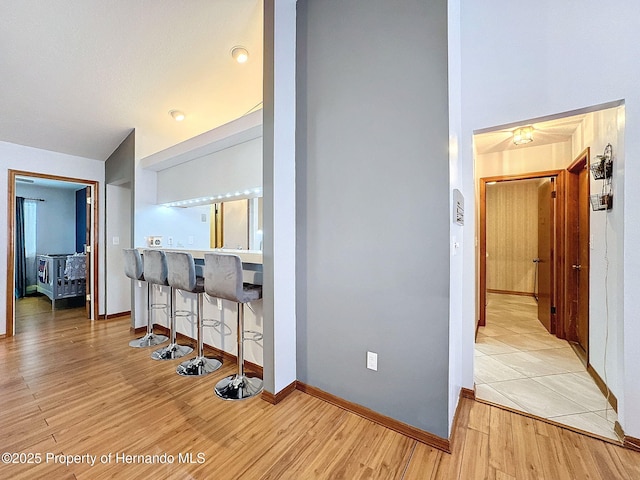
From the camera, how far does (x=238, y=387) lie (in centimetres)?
220

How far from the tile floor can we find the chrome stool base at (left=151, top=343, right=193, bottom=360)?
2.75 m

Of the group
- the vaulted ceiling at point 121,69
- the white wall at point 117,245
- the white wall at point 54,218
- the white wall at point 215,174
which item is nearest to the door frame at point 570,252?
the white wall at point 215,174

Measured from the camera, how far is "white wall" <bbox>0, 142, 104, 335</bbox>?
3477mm

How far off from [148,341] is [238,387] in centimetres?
167

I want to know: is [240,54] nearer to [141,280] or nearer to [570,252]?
[141,280]

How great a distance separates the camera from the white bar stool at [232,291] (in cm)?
207

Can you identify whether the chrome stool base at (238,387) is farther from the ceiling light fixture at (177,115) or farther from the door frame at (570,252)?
the door frame at (570,252)

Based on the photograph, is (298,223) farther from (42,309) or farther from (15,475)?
(42,309)

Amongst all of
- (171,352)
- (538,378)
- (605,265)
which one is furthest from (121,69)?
(538,378)

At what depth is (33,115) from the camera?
3.14 m

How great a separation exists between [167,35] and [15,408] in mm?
3162

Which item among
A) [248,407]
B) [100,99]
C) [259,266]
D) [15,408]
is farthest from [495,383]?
[100,99]

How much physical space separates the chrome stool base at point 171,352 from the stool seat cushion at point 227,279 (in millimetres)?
1108

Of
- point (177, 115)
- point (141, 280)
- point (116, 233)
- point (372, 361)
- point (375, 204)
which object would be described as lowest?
point (372, 361)
